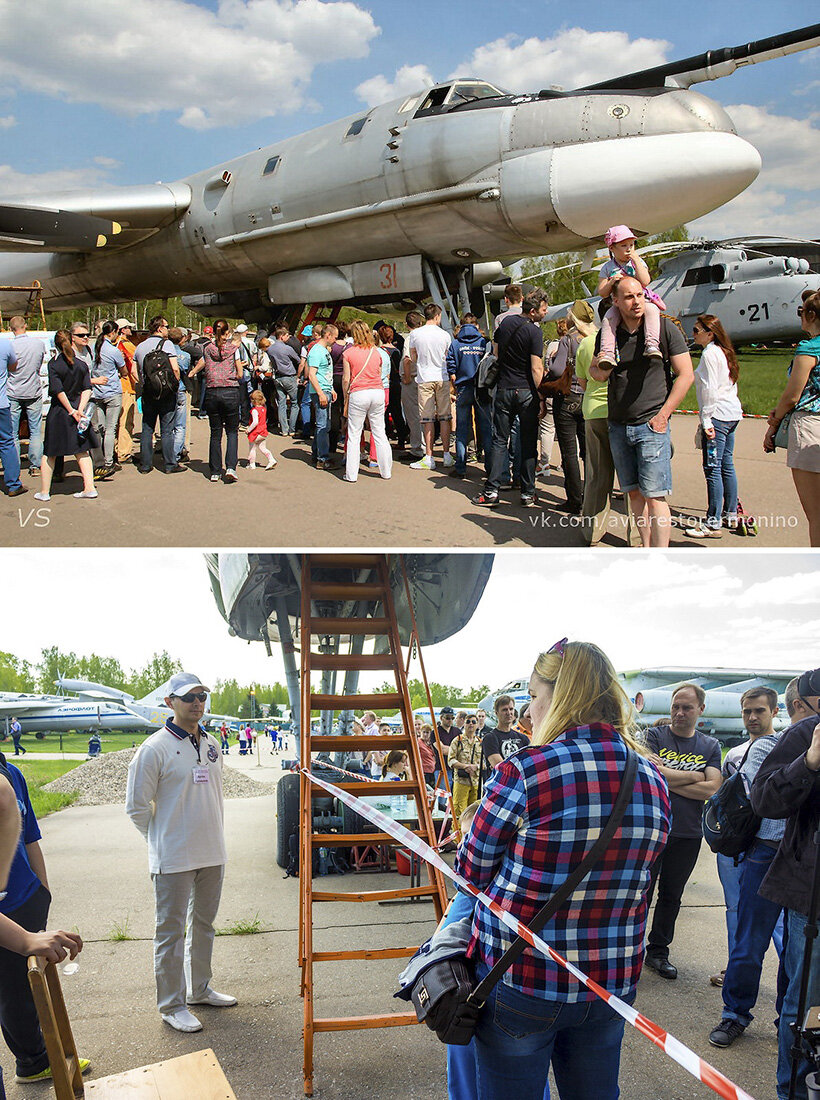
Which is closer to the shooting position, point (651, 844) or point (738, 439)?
point (651, 844)

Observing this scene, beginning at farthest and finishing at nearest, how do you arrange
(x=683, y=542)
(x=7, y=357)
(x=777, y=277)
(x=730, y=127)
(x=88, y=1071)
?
Result: (x=777, y=277)
(x=730, y=127)
(x=7, y=357)
(x=683, y=542)
(x=88, y=1071)

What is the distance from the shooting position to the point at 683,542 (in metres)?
5.46

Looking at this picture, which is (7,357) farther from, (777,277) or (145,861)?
(777,277)

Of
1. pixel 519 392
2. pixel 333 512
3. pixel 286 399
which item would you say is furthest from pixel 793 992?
pixel 286 399

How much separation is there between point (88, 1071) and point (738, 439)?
8408 millimetres

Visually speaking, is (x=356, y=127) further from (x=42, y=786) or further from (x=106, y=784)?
(x=42, y=786)

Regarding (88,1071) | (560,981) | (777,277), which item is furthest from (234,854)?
(777,277)

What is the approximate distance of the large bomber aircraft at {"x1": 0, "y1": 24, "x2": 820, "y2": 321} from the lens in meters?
7.83

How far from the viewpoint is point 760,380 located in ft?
55.1

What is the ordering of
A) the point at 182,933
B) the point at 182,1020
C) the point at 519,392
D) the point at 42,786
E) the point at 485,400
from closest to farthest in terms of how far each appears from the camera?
1. the point at 182,1020
2. the point at 182,933
3. the point at 519,392
4. the point at 485,400
5. the point at 42,786

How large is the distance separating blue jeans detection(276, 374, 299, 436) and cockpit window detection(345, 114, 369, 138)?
3.20m

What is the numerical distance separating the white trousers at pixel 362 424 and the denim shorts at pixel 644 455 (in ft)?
9.28

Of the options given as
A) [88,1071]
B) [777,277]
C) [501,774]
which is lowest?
[88,1071]

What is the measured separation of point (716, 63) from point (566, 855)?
351 inches
